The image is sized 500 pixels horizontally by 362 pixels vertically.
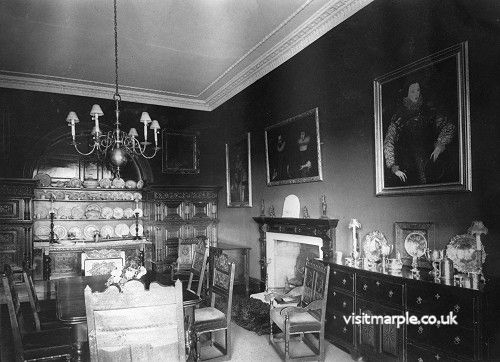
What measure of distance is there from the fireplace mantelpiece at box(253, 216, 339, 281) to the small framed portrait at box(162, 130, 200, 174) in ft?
9.35

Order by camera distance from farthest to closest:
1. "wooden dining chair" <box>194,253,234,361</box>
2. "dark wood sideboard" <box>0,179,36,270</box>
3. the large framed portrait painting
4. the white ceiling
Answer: "dark wood sideboard" <box>0,179,36,270</box>, the white ceiling, "wooden dining chair" <box>194,253,234,361</box>, the large framed portrait painting

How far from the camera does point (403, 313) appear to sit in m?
3.13

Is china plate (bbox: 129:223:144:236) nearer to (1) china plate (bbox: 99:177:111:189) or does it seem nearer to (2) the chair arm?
(1) china plate (bbox: 99:177:111:189)

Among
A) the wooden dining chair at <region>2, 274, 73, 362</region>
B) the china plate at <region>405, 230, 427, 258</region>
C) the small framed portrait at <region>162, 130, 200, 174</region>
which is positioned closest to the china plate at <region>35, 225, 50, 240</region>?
the small framed portrait at <region>162, 130, 200, 174</region>

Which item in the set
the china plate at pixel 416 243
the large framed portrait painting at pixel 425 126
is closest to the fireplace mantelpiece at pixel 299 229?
the large framed portrait painting at pixel 425 126

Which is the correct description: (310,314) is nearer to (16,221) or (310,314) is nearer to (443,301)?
(443,301)

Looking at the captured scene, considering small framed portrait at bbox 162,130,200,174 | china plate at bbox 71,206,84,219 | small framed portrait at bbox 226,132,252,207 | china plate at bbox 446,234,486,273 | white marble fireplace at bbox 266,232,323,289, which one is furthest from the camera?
small framed portrait at bbox 162,130,200,174

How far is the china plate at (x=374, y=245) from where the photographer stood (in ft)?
12.6

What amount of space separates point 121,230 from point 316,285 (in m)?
5.01

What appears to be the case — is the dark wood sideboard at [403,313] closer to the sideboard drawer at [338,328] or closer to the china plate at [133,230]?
the sideboard drawer at [338,328]

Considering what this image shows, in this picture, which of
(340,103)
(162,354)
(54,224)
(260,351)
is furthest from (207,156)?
(162,354)

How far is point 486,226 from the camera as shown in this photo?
2.91 metres

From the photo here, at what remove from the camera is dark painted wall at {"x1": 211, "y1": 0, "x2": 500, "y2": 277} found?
294 centimetres

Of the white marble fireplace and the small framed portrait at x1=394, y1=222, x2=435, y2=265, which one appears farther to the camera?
the white marble fireplace
